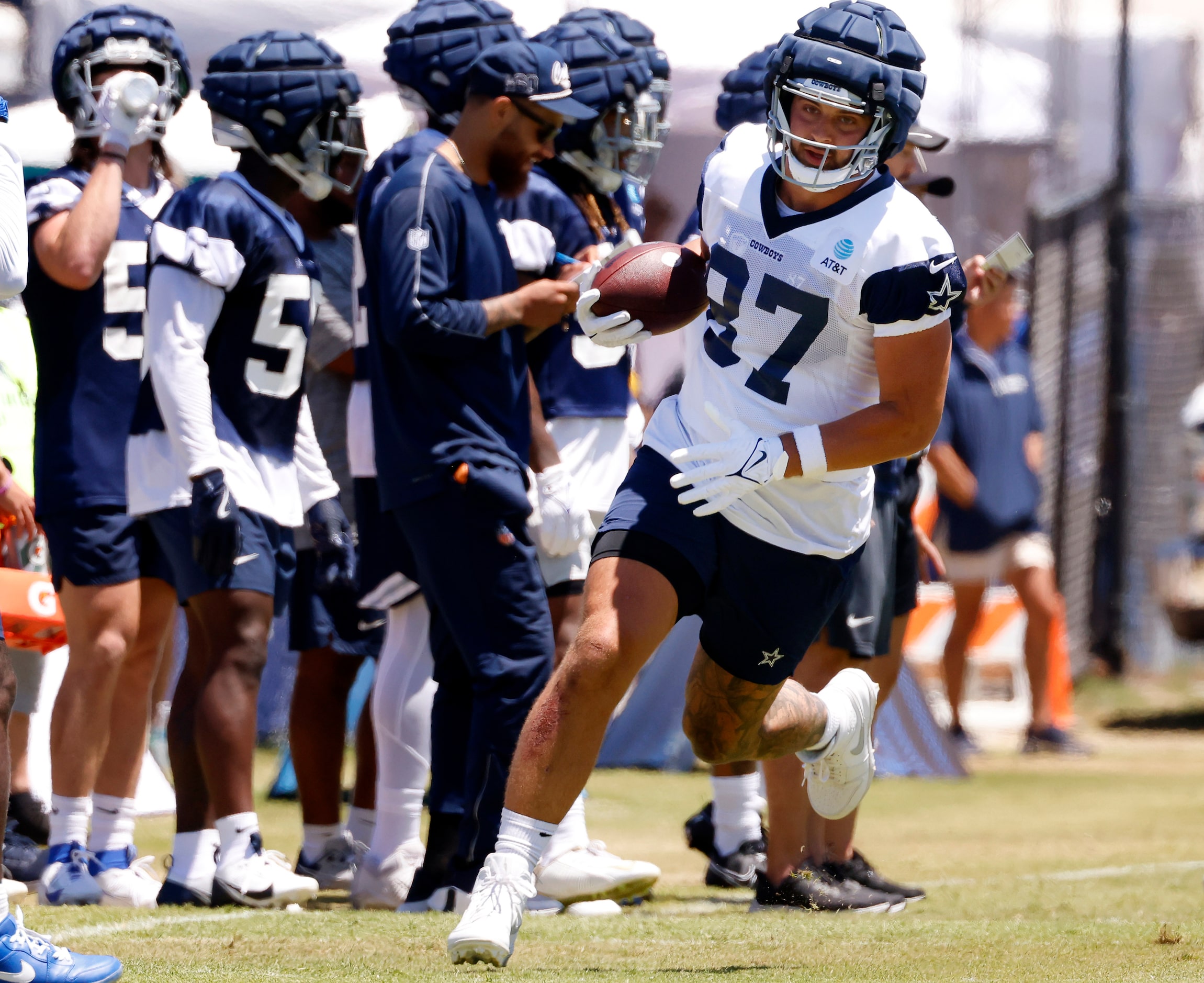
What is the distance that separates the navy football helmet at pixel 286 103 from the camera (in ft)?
17.5

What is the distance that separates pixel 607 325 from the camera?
169 inches

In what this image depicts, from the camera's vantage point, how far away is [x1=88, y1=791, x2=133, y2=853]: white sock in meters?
5.32

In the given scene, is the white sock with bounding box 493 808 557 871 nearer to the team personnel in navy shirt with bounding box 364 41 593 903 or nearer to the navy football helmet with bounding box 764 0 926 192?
the team personnel in navy shirt with bounding box 364 41 593 903

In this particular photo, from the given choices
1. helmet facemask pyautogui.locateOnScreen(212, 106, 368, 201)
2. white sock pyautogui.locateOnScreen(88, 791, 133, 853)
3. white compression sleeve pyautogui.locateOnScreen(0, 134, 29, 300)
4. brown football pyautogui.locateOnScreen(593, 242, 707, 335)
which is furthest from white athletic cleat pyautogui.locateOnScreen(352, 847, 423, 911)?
white compression sleeve pyautogui.locateOnScreen(0, 134, 29, 300)

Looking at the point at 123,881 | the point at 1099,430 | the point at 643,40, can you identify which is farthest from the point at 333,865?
the point at 1099,430

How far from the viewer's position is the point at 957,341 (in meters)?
9.80

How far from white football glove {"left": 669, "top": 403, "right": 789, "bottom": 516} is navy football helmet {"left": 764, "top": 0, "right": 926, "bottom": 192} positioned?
0.59m

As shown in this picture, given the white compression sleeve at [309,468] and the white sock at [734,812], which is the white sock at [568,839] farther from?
the white compression sleeve at [309,468]

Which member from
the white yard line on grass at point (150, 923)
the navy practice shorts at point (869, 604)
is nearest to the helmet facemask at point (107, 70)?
the white yard line on grass at point (150, 923)

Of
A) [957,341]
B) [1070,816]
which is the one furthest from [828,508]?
[957,341]

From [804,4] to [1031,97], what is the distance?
5.57 ft

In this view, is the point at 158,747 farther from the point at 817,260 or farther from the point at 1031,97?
the point at 1031,97

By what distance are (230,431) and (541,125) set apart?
3.84ft

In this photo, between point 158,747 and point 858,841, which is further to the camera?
point 158,747
